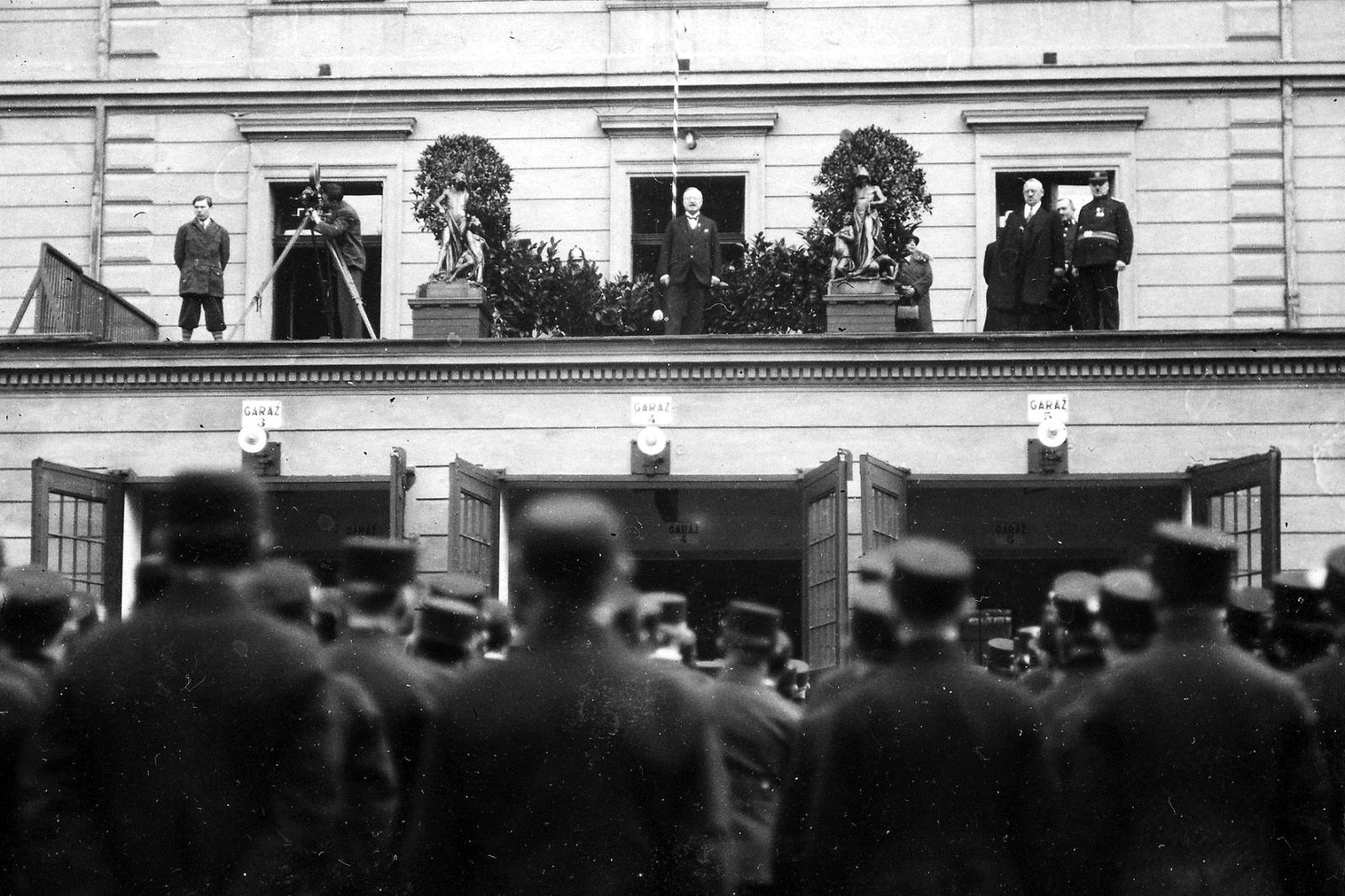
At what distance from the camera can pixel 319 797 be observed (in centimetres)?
414

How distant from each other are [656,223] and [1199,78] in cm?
650

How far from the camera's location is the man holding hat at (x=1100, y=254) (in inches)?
611

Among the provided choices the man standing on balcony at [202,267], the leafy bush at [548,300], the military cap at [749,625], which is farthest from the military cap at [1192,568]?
the man standing on balcony at [202,267]

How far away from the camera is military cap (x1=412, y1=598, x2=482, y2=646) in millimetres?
5473

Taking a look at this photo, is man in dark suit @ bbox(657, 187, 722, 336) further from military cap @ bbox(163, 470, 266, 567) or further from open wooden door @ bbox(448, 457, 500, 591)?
military cap @ bbox(163, 470, 266, 567)

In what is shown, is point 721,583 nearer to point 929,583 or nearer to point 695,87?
point 695,87

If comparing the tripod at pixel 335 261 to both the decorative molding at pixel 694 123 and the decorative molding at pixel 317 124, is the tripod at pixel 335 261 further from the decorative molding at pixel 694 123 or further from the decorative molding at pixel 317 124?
the decorative molding at pixel 694 123

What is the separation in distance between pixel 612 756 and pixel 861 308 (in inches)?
456

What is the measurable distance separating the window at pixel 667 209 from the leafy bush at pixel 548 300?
142 inches

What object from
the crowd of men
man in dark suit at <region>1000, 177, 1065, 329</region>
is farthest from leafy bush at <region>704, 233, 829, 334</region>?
the crowd of men

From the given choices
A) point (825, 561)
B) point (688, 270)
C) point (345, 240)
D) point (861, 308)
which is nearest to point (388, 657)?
point (825, 561)

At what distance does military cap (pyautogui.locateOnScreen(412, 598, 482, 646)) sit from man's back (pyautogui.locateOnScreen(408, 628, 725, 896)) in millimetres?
1320

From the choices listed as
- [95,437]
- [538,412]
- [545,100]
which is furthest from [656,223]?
[95,437]

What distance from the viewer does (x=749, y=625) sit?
594cm
